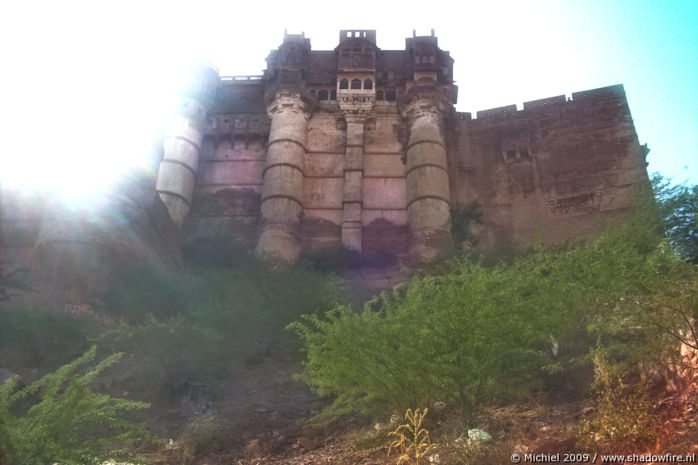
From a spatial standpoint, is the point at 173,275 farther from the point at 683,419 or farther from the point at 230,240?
the point at 683,419

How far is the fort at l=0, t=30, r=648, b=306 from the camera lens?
771 inches

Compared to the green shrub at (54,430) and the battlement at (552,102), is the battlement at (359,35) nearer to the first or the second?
the battlement at (552,102)

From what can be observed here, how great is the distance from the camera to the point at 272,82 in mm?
22922

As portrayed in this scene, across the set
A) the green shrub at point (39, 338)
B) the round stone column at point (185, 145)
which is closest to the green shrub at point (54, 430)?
the green shrub at point (39, 338)

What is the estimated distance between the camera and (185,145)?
2108cm

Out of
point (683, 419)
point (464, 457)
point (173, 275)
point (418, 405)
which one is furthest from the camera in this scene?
point (173, 275)

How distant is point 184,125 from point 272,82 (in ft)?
11.1

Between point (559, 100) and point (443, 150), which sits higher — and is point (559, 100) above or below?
above

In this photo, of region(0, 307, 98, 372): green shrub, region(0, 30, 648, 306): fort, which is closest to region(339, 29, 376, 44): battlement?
region(0, 30, 648, 306): fort

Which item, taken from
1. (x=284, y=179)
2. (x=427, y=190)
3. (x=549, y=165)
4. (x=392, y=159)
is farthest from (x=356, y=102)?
(x=549, y=165)

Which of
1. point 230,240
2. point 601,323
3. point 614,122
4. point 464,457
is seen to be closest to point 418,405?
point 464,457

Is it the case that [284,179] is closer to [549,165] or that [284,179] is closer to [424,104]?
[424,104]

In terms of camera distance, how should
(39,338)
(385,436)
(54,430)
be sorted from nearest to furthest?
(54,430) → (385,436) → (39,338)

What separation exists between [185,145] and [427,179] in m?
7.46
